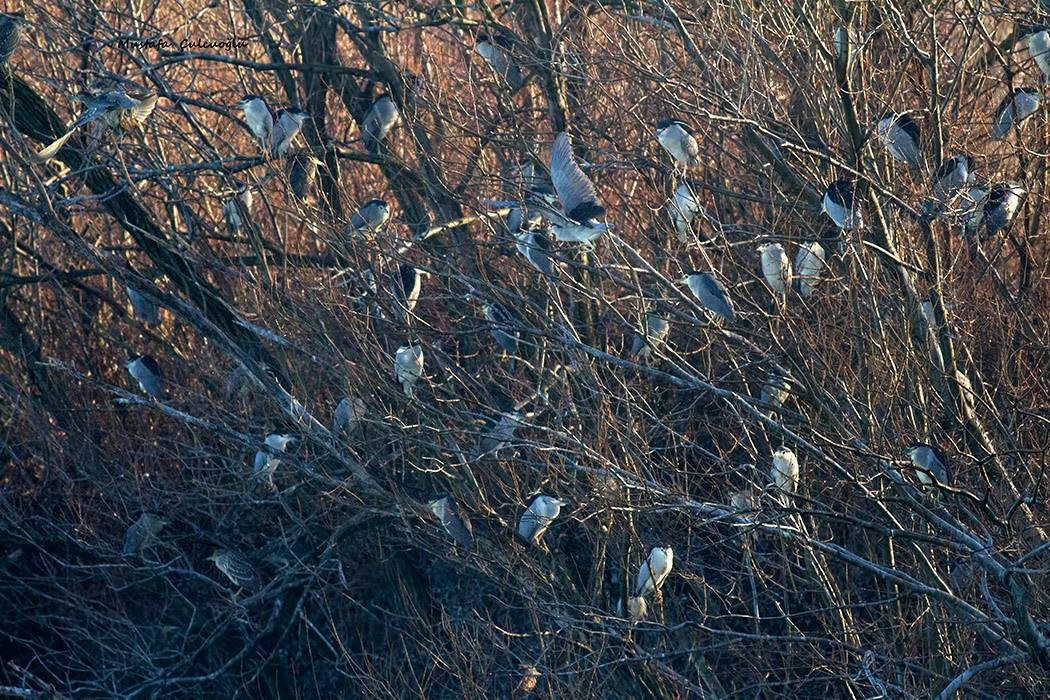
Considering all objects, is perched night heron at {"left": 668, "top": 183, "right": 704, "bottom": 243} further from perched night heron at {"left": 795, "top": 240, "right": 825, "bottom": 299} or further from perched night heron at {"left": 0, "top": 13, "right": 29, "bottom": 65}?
perched night heron at {"left": 0, "top": 13, "right": 29, "bottom": 65}

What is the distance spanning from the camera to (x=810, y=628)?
7371 mm

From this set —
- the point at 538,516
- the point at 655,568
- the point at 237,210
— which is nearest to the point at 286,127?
the point at 237,210

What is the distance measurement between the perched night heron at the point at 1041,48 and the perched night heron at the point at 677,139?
64.8 inches

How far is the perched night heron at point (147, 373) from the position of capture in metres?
7.78

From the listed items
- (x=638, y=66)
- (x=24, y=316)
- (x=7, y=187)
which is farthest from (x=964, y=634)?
(x=24, y=316)

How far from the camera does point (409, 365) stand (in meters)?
6.04

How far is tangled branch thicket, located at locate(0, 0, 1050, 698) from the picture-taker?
4.93m

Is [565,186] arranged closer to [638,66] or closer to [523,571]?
[638,66]

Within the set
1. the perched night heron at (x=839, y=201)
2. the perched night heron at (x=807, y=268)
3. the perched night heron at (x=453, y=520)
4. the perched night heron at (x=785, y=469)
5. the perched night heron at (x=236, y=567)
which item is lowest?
the perched night heron at (x=236, y=567)

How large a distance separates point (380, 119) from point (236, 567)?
2.85 metres

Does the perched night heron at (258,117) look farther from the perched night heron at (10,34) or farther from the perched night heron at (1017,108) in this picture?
the perched night heron at (1017,108)

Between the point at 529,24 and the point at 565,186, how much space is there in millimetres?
3092

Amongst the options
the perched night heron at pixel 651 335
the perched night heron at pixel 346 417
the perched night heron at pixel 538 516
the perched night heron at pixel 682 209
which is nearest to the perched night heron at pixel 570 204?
the perched night heron at pixel 682 209

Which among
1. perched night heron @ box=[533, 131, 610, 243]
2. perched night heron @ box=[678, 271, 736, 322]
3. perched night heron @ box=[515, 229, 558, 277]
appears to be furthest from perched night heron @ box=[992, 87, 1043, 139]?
perched night heron @ box=[515, 229, 558, 277]
